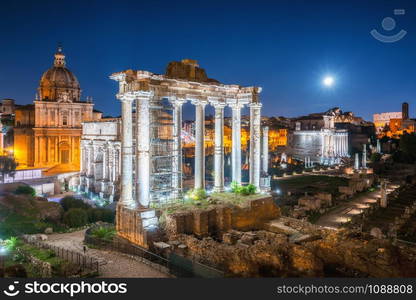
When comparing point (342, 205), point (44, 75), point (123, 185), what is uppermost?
point (44, 75)

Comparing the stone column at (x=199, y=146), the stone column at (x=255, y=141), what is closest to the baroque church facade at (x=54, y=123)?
the stone column at (x=199, y=146)

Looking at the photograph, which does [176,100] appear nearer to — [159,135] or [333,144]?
[159,135]

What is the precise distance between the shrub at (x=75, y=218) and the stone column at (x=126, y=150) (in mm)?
7994

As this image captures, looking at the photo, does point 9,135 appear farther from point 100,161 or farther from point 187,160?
point 187,160

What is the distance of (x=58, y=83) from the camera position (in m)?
50.9

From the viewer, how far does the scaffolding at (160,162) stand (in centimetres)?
1883

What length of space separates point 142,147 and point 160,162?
4.13m

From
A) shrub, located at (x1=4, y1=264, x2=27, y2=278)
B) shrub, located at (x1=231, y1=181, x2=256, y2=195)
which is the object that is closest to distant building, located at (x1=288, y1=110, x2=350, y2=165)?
shrub, located at (x1=231, y1=181, x2=256, y2=195)

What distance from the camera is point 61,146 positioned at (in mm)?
50000

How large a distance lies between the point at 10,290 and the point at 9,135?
5131cm

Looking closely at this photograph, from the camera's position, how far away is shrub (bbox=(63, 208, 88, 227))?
77.3ft

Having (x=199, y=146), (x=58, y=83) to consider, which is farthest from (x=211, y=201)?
(x=58, y=83)

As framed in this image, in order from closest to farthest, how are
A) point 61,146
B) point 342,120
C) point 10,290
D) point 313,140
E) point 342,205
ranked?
point 10,290 < point 342,205 < point 61,146 < point 313,140 < point 342,120

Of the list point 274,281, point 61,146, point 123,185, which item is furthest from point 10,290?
point 61,146
